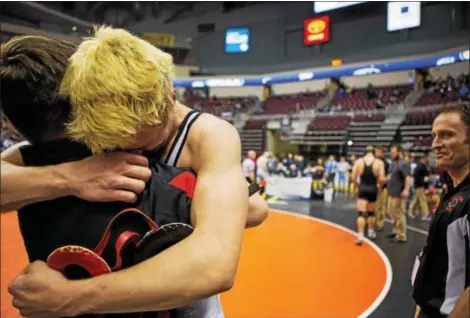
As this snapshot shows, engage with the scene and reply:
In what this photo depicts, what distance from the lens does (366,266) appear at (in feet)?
9.14

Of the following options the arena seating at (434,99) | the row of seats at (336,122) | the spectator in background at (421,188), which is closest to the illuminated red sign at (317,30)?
the arena seating at (434,99)

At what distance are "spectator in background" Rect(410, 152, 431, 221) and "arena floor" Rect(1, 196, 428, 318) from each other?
119mm

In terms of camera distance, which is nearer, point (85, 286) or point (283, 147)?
point (85, 286)

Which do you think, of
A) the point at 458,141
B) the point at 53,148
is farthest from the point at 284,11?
the point at 53,148

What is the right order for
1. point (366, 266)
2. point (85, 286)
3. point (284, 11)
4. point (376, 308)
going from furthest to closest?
point (366, 266), point (376, 308), point (284, 11), point (85, 286)

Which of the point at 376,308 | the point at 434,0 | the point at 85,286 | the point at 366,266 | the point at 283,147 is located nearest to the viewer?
the point at 85,286

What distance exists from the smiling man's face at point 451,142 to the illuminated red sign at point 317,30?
0.52m

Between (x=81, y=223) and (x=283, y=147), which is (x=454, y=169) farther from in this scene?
(x=283, y=147)

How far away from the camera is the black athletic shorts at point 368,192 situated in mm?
3615

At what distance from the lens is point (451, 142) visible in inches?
42.3

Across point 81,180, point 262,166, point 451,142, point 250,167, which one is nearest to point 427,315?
point 451,142

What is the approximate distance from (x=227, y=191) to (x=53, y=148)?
0.25 meters

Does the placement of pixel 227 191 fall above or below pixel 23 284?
above

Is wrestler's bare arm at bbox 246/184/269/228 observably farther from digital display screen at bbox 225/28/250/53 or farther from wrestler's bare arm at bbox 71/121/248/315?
digital display screen at bbox 225/28/250/53
